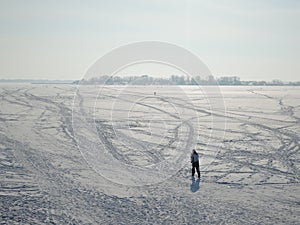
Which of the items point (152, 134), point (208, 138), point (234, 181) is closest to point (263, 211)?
point (234, 181)

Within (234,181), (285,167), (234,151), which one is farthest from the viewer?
(234,151)

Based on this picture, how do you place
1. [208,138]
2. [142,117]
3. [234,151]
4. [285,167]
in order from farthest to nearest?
[142,117] → [208,138] → [234,151] → [285,167]

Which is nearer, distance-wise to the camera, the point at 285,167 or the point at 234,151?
the point at 285,167

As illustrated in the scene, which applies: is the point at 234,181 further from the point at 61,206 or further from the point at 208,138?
the point at 208,138

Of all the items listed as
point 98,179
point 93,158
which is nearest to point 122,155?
point 93,158

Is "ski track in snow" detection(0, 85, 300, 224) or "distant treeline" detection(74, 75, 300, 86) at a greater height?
"distant treeline" detection(74, 75, 300, 86)

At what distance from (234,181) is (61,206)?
19.4ft

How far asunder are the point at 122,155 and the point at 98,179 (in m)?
3.16

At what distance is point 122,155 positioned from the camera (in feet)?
46.7

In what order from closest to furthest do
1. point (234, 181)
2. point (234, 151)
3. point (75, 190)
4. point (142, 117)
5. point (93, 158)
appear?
point (75, 190) < point (234, 181) < point (93, 158) < point (234, 151) < point (142, 117)

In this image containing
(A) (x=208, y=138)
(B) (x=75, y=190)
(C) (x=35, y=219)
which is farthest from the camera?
(A) (x=208, y=138)

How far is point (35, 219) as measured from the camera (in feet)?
25.7

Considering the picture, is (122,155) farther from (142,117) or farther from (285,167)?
(142,117)

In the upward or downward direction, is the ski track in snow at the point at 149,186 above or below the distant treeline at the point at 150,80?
below
